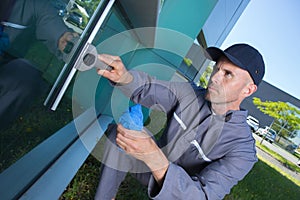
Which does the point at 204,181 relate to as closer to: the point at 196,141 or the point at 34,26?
the point at 196,141

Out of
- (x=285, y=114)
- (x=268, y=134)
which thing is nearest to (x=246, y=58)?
(x=285, y=114)

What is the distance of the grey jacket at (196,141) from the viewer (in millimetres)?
1295

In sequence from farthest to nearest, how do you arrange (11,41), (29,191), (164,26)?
(164,26) → (29,191) → (11,41)

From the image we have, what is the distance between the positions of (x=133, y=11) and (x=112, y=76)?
3.68ft

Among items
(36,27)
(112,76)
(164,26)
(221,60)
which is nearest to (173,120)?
(221,60)

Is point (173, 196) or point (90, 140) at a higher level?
point (173, 196)

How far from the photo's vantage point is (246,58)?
1.81 metres

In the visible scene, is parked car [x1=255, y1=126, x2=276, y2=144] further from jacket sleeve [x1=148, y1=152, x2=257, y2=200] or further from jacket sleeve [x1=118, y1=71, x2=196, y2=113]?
jacket sleeve [x1=148, y1=152, x2=257, y2=200]

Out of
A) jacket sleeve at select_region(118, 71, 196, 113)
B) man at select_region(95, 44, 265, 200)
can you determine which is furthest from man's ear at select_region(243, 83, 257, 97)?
jacket sleeve at select_region(118, 71, 196, 113)

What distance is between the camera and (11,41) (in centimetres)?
104

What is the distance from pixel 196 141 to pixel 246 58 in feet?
2.22

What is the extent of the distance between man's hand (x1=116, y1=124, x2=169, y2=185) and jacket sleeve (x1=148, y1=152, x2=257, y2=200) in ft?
0.15

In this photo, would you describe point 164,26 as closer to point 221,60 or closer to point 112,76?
point 221,60

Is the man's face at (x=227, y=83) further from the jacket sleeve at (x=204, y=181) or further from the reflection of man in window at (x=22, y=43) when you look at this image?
the reflection of man in window at (x=22, y=43)
